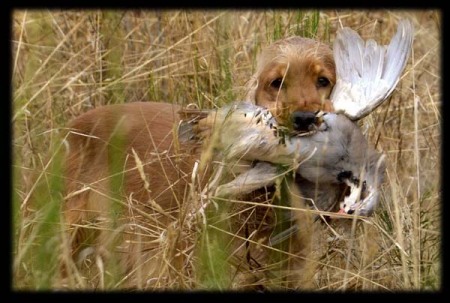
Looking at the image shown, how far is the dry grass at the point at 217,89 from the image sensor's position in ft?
10.3

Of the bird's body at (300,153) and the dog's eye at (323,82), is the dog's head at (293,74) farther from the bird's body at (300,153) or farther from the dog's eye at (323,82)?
the bird's body at (300,153)

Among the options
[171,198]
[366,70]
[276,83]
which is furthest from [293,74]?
[171,198]

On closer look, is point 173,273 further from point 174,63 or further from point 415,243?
point 174,63

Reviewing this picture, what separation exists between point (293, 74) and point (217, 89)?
597 millimetres

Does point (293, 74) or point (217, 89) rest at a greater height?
point (293, 74)

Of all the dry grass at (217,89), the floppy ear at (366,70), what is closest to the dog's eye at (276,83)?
the dry grass at (217,89)

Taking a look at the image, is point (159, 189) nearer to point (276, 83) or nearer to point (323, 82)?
point (276, 83)

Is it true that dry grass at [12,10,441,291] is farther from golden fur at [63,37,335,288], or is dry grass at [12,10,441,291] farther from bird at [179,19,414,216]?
bird at [179,19,414,216]

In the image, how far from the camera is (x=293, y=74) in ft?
11.4

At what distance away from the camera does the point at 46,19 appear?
4.69 m

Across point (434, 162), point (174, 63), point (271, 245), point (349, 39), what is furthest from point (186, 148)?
point (434, 162)

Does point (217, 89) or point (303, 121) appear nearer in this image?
point (303, 121)

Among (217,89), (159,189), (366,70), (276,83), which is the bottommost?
(159,189)

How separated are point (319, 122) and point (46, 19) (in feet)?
7.20
